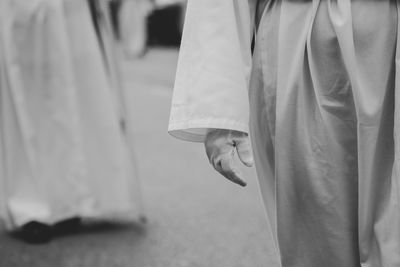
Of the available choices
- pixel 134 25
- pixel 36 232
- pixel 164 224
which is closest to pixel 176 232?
pixel 164 224

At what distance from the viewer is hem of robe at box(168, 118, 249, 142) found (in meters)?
2.05

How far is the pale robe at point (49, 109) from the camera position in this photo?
4.36 meters

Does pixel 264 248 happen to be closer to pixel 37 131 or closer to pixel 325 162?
pixel 37 131

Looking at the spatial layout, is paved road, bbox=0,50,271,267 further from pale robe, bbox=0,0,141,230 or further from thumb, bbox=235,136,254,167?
thumb, bbox=235,136,254,167

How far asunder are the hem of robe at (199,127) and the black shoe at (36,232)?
2.34 meters

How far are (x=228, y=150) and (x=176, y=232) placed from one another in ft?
8.14

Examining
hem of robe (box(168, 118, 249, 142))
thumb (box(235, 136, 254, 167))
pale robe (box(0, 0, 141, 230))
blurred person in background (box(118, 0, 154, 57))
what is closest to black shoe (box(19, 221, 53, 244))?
pale robe (box(0, 0, 141, 230))

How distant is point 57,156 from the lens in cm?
445

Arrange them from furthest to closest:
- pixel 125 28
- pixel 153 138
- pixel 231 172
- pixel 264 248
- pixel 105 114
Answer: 1. pixel 125 28
2. pixel 153 138
3. pixel 105 114
4. pixel 264 248
5. pixel 231 172

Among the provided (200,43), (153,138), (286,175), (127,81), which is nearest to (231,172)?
(286,175)

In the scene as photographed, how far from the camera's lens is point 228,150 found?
2.10 meters

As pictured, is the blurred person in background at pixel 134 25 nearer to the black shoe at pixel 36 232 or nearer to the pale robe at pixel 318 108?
the black shoe at pixel 36 232

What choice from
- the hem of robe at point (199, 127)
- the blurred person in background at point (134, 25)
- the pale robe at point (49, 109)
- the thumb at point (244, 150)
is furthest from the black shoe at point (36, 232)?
the blurred person in background at point (134, 25)

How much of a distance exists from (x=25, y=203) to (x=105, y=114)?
0.66 metres
